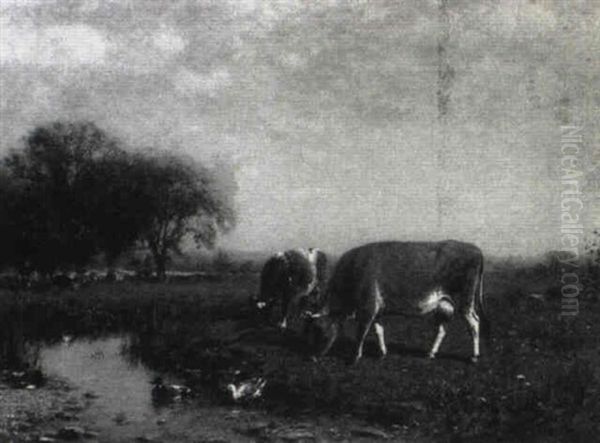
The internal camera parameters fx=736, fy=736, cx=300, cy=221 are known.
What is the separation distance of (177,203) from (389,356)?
8.73 feet

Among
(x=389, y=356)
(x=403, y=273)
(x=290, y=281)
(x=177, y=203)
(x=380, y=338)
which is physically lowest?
(x=389, y=356)

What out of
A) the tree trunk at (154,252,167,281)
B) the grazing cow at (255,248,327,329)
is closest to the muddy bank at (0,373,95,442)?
the tree trunk at (154,252,167,281)

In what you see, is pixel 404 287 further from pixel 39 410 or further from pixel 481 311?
pixel 39 410

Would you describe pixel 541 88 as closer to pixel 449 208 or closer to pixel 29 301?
pixel 449 208

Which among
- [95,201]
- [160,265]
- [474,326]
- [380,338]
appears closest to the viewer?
[474,326]

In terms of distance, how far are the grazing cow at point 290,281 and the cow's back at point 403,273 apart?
23.1 inches

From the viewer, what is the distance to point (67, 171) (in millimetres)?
7016

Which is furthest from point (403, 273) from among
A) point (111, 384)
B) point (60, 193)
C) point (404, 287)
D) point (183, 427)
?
point (60, 193)

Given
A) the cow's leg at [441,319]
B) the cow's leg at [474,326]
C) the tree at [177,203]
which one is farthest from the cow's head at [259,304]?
the cow's leg at [474,326]

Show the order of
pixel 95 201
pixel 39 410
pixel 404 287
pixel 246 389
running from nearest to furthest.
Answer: pixel 39 410, pixel 246 389, pixel 404 287, pixel 95 201

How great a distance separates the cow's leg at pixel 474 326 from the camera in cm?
575

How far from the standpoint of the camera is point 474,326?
583 centimetres

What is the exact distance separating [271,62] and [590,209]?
295 cm

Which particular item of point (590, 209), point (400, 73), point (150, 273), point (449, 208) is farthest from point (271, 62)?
point (590, 209)
